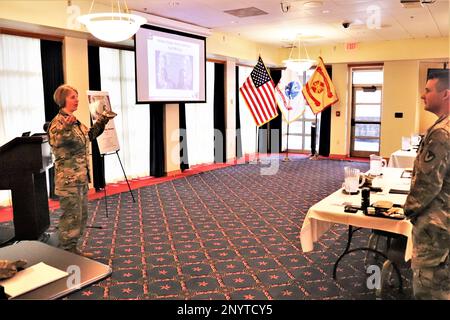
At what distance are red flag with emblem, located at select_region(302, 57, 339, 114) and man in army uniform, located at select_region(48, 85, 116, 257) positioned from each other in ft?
26.9

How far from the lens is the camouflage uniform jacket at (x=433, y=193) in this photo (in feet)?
6.82

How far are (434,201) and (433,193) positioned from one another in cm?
7

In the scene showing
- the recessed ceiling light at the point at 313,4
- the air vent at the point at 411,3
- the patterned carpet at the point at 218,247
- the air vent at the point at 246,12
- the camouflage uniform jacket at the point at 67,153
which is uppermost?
the air vent at the point at 246,12

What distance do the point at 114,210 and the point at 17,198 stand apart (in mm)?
1824

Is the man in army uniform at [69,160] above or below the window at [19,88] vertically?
below

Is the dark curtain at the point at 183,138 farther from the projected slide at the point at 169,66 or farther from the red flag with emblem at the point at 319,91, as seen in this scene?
the red flag with emblem at the point at 319,91

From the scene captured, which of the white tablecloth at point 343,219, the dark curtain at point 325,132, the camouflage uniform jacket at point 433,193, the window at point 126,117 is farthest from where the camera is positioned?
the dark curtain at point 325,132

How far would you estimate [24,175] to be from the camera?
12.8 ft

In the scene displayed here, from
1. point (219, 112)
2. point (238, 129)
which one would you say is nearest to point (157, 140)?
point (219, 112)

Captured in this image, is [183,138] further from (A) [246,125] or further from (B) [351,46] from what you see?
(B) [351,46]

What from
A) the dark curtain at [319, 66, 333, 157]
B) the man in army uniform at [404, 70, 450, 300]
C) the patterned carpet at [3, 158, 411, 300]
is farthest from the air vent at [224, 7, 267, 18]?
the man in army uniform at [404, 70, 450, 300]

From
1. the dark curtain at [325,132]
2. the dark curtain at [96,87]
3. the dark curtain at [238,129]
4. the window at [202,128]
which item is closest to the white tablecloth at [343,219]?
the dark curtain at [96,87]

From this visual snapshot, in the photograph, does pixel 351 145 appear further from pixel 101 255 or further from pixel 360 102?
pixel 101 255

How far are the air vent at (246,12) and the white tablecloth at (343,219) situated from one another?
426 centimetres
